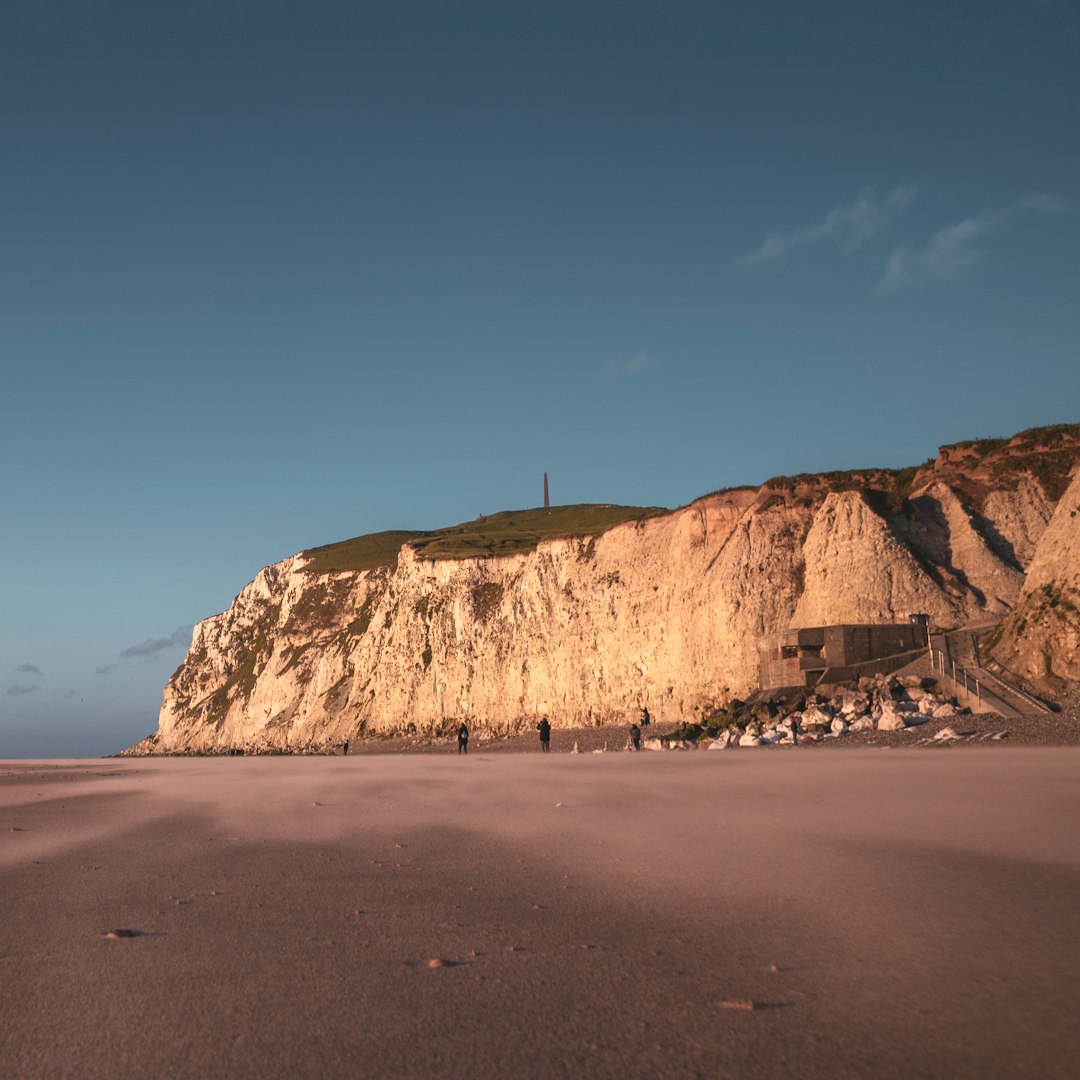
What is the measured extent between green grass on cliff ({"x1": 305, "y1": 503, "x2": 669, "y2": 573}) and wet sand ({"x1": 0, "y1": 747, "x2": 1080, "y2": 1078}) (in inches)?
1782

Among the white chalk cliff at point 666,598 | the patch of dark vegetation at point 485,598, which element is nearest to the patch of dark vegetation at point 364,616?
the white chalk cliff at point 666,598

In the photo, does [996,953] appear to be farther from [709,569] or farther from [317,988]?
[709,569]

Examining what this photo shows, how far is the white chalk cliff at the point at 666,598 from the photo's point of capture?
126 ft

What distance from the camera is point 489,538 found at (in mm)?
76500

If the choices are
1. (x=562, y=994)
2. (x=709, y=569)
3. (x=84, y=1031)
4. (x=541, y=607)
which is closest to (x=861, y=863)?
(x=562, y=994)

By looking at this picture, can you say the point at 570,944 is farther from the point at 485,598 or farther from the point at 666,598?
the point at 485,598

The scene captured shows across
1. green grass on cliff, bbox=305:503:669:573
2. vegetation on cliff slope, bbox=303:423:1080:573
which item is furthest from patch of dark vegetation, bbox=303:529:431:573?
vegetation on cliff slope, bbox=303:423:1080:573

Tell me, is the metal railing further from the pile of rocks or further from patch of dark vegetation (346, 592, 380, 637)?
patch of dark vegetation (346, 592, 380, 637)

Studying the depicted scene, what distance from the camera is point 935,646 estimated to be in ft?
86.8

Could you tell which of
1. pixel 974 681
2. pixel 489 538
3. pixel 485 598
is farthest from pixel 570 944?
pixel 489 538

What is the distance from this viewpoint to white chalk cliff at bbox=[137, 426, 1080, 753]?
38.3 m

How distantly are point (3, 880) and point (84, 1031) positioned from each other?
4833mm

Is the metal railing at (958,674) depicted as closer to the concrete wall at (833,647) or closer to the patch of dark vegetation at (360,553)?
the concrete wall at (833,647)

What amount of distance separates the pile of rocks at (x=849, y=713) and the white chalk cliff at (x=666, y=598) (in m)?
4.18
